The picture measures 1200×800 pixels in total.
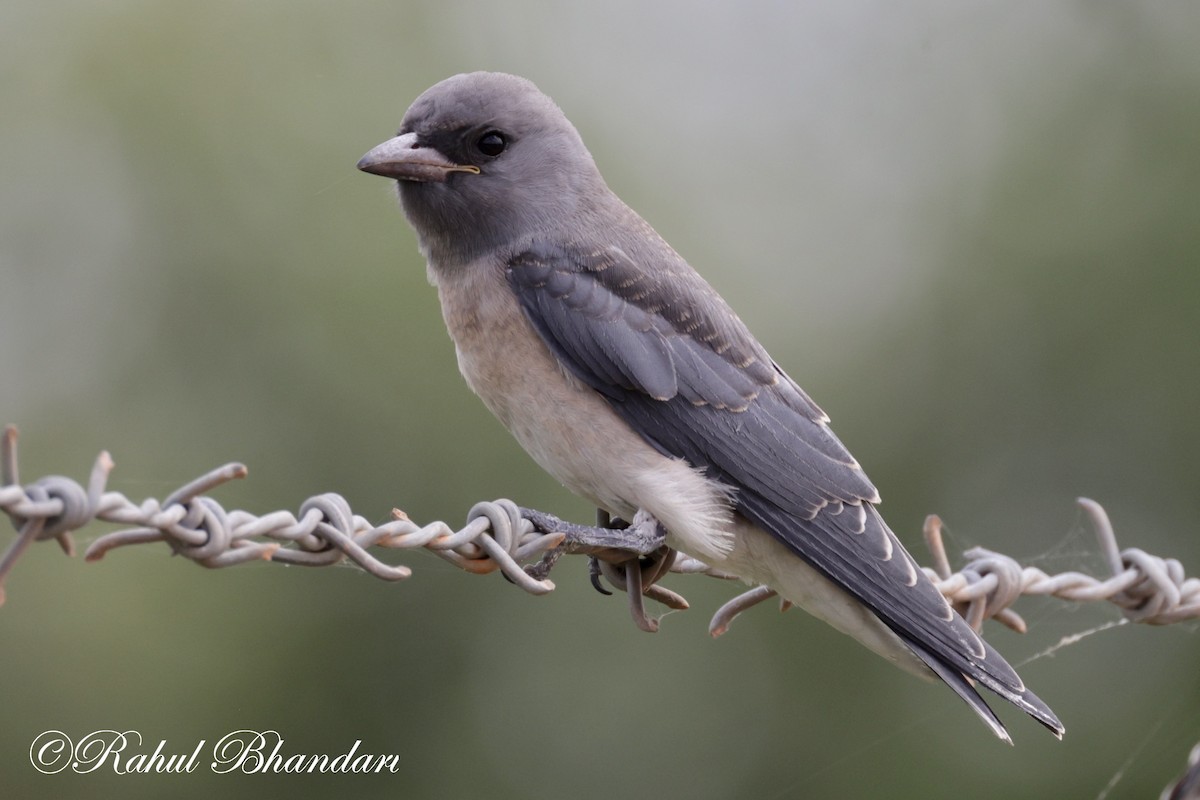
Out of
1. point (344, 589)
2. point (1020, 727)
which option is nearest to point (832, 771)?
point (1020, 727)

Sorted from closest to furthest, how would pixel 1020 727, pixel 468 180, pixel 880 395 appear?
pixel 468 180 → pixel 1020 727 → pixel 880 395

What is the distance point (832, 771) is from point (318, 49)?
163 inches

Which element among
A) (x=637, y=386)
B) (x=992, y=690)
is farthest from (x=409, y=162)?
(x=992, y=690)

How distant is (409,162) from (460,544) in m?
1.57

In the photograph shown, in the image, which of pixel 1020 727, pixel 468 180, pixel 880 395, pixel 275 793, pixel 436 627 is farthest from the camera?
pixel 880 395

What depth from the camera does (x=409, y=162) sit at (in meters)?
4.04

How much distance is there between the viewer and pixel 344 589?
5621 mm

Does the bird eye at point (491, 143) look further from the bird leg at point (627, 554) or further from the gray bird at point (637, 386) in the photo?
the bird leg at point (627, 554)

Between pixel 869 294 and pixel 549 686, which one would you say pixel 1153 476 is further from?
pixel 549 686

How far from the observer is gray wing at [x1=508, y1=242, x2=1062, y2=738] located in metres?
3.59

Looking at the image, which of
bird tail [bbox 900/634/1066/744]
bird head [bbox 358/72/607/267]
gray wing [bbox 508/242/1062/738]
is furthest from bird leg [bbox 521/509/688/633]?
bird head [bbox 358/72/607/267]

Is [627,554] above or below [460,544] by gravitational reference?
below

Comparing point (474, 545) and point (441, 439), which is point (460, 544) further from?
point (441, 439)

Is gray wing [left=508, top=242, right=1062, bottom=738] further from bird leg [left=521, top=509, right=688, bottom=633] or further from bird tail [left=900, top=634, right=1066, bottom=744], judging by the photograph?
bird leg [left=521, top=509, right=688, bottom=633]
